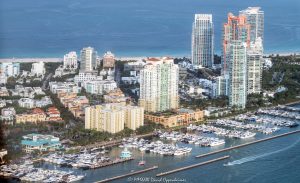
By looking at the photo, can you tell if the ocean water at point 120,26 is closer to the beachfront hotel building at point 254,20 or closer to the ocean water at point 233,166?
the beachfront hotel building at point 254,20

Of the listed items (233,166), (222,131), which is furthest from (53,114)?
(233,166)

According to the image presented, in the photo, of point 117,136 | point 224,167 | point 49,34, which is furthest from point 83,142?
point 49,34

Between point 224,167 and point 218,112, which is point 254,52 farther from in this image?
point 224,167

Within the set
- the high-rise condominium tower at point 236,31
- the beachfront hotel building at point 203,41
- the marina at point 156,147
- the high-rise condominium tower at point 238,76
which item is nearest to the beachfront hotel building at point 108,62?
the beachfront hotel building at point 203,41

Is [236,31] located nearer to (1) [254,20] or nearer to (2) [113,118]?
(1) [254,20]

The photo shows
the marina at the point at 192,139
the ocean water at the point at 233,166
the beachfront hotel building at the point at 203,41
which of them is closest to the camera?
the ocean water at the point at 233,166

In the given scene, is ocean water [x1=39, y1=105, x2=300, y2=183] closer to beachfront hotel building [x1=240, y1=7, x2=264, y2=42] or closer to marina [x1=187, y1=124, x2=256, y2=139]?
marina [x1=187, y1=124, x2=256, y2=139]

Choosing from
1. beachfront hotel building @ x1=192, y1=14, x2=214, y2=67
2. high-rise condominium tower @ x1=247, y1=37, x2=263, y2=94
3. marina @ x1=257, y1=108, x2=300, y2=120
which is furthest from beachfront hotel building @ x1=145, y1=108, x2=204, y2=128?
beachfront hotel building @ x1=192, y1=14, x2=214, y2=67
